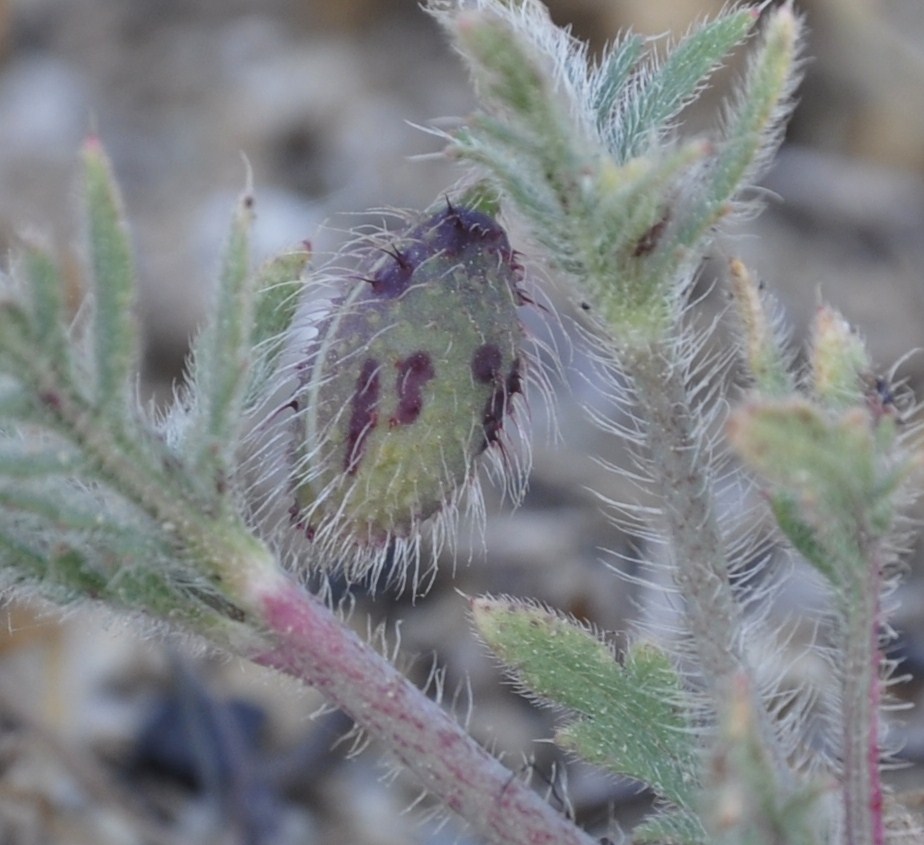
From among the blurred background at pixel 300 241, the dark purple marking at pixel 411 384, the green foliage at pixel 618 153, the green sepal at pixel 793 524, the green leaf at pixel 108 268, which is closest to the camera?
the green leaf at pixel 108 268

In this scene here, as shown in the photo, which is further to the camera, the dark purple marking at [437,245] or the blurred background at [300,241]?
the blurred background at [300,241]

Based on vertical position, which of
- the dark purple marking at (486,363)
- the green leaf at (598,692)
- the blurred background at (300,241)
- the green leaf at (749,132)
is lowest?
the blurred background at (300,241)

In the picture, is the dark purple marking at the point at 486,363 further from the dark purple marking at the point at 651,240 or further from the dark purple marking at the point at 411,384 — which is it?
the dark purple marking at the point at 651,240

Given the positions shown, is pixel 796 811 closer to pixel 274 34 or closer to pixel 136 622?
pixel 136 622

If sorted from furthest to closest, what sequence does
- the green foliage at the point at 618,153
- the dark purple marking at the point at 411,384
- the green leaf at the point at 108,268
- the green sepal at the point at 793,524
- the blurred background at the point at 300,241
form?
the blurred background at the point at 300,241 < the dark purple marking at the point at 411,384 < the green sepal at the point at 793,524 < the green foliage at the point at 618,153 < the green leaf at the point at 108,268

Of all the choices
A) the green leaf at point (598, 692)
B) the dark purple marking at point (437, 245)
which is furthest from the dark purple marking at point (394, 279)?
the green leaf at point (598, 692)

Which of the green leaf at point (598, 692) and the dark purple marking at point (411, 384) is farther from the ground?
the dark purple marking at point (411, 384)

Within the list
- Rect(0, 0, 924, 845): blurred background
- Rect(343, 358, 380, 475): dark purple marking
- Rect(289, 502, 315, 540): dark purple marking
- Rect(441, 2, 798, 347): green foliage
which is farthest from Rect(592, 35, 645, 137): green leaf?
Rect(289, 502, 315, 540): dark purple marking

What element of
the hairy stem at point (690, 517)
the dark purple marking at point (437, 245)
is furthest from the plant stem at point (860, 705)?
the dark purple marking at point (437, 245)
